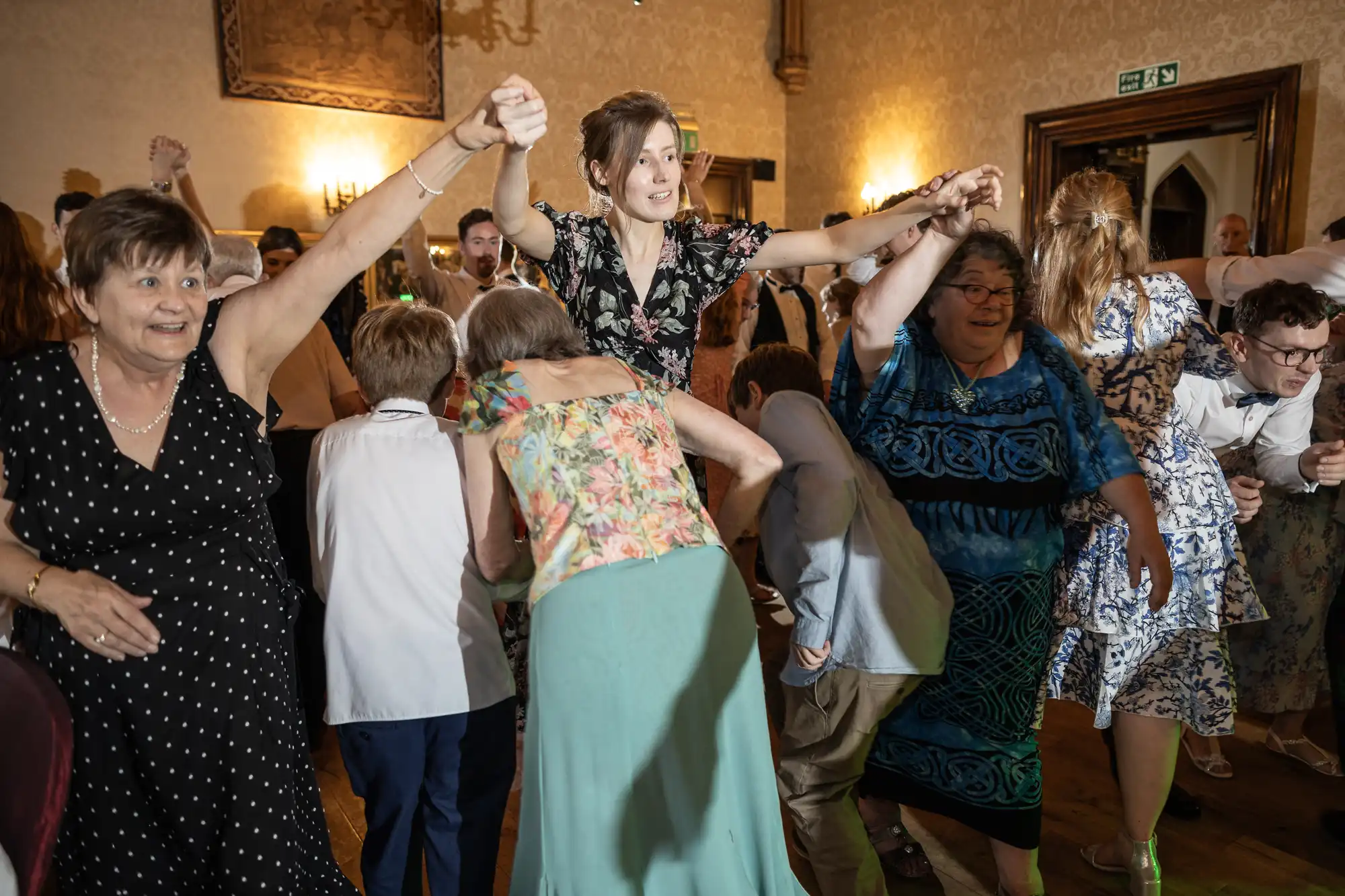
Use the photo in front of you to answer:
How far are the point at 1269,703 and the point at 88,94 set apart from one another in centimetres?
736

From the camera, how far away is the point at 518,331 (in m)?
1.66

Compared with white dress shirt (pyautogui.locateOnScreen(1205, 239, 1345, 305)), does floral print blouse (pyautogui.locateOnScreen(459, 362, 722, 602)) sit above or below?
below

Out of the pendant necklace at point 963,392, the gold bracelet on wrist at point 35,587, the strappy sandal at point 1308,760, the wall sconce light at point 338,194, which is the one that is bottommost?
the strappy sandal at point 1308,760

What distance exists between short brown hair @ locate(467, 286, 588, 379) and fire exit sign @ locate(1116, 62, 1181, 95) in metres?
6.18

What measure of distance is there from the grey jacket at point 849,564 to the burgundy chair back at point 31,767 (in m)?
1.27

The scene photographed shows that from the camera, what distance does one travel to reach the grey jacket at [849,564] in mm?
1918

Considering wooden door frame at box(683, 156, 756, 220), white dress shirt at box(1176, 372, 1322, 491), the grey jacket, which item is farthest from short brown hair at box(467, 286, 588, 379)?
wooden door frame at box(683, 156, 756, 220)

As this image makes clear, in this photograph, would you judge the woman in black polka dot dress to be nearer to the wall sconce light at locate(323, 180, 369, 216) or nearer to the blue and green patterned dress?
the blue and green patterned dress

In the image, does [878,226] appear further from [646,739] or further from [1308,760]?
[1308,760]

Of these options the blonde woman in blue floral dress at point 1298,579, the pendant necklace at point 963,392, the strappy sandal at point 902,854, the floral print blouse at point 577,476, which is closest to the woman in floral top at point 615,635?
the floral print blouse at point 577,476

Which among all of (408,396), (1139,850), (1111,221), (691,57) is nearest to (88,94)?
(691,57)

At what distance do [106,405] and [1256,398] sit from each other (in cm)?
266

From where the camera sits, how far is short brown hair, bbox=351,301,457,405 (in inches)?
71.7

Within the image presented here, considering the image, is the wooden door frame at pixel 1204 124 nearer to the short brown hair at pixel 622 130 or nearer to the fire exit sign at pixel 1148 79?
the fire exit sign at pixel 1148 79
